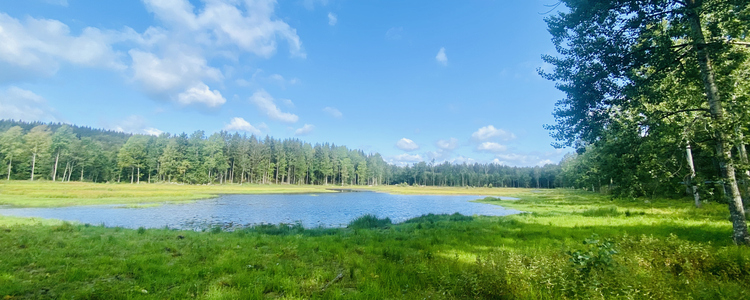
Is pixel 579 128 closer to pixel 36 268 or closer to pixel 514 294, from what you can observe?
pixel 514 294

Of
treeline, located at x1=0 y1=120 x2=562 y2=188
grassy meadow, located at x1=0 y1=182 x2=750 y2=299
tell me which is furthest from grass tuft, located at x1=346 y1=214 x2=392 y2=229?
treeline, located at x1=0 y1=120 x2=562 y2=188

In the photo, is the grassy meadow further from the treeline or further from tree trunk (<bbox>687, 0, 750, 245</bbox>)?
the treeline

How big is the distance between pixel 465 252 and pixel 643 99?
9366 mm

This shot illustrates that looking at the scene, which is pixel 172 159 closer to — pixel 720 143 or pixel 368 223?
pixel 368 223

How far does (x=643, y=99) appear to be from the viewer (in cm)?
1148

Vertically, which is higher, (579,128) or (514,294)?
(579,128)

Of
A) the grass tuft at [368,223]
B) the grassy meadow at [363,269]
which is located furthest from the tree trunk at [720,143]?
the grass tuft at [368,223]

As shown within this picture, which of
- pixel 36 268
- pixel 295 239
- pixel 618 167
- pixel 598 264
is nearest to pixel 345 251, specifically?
pixel 295 239

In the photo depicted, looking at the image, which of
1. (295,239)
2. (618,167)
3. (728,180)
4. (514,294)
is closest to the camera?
(514,294)

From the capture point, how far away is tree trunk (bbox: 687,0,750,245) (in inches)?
356

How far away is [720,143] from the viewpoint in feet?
29.8

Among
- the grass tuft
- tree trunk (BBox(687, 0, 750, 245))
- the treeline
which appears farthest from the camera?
the treeline

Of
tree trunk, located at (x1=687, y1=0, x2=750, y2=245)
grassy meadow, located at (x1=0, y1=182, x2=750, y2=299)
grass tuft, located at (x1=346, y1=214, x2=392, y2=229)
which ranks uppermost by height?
tree trunk, located at (x1=687, y1=0, x2=750, y2=245)

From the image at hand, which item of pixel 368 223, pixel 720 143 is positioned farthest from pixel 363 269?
pixel 368 223
